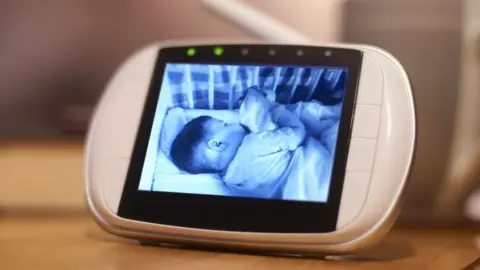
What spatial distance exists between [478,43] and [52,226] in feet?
1.64

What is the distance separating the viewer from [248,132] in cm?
60

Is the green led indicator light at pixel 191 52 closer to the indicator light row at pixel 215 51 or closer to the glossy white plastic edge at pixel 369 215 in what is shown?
the indicator light row at pixel 215 51

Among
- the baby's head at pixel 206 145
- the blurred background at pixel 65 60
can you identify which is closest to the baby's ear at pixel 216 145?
the baby's head at pixel 206 145

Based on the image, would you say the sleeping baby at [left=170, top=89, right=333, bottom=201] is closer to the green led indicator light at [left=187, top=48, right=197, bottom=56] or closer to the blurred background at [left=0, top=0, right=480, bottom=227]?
the green led indicator light at [left=187, top=48, right=197, bottom=56]

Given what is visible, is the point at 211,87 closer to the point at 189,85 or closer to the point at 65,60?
the point at 189,85

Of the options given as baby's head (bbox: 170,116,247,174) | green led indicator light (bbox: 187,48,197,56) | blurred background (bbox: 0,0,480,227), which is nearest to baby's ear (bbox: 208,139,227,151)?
baby's head (bbox: 170,116,247,174)

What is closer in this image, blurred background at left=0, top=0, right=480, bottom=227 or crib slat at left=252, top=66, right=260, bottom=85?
crib slat at left=252, top=66, right=260, bottom=85

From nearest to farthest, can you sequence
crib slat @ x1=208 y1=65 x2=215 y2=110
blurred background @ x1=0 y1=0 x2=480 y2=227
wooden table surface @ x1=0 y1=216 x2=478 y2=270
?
wooden table surface @ x1=0 y1=216 x2=478 y2=270
crib slat @ x1=208 y1=65 x2=215 y2=110
blurred background @ x1=0 y1=0 x2=480 y2=227

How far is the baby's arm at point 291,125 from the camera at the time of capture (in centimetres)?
58

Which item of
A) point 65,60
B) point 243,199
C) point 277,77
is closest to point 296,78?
point 277,77

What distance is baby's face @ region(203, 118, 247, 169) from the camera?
60 centimetres

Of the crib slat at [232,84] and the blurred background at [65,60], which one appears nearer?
the crib slat at [232,84]

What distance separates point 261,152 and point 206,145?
5cm

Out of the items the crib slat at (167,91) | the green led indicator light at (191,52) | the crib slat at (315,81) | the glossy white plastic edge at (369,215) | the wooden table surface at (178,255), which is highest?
the green led indicator light at (191,52)
